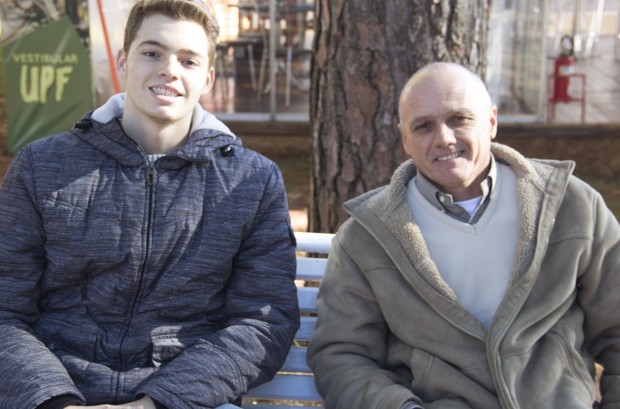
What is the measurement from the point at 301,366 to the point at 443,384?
1.91 feet

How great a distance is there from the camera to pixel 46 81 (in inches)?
388

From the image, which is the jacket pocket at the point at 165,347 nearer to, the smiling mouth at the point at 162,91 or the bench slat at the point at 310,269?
the bench slat at the point at 310,269

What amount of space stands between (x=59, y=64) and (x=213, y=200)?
286 inches

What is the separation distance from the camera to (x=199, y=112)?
3.07 m

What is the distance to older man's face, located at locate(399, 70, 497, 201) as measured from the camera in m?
2.89

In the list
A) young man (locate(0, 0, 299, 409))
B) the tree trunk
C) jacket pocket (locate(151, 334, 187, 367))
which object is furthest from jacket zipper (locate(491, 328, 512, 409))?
the tree trunk

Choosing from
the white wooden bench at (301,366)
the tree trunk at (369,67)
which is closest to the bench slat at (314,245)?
the white wooden bench at (301,366)

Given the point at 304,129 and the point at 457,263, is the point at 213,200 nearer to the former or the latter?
the point at 457,263

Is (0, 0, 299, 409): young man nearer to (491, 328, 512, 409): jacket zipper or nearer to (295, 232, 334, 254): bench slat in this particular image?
(295, 232, 334, 254): bench slat

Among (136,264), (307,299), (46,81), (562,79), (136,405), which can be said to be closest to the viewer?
(136,405)

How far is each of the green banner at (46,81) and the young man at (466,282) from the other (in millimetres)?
7239

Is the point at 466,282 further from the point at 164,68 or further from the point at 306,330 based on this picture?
the point at 164,68

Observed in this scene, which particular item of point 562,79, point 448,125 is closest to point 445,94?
point 448,125

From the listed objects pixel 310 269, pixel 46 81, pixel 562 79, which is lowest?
pixel 562 79
